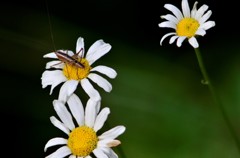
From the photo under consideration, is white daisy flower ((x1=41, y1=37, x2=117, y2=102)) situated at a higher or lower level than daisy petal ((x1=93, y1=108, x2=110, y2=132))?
higher

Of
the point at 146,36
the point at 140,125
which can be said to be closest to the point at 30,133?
the point at 140,125

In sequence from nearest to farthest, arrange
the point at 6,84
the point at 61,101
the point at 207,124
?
the point at 61,101 < the point at 207,124 < the point at 6,84

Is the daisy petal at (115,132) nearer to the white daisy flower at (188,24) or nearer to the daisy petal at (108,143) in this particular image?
the daisy petal at (108,143)

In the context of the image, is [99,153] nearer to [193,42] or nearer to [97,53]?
[97,53]

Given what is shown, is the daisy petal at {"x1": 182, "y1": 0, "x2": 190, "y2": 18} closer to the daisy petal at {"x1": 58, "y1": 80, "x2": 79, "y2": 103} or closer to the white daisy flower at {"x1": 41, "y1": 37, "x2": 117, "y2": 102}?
the white daisy flower at {"x1": 41, "y1": 37, "x2": 117, "y2": 102}

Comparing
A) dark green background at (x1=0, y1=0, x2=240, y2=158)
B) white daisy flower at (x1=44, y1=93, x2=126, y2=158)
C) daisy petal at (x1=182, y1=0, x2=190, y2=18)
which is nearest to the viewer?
white daisy flower at (x1=44, y1=93, x2=126, y2=158)

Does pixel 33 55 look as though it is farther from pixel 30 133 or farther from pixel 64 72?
pixel 64 72

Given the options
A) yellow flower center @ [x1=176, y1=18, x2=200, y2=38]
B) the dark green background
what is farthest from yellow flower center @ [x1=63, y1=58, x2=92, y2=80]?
the dark green background
